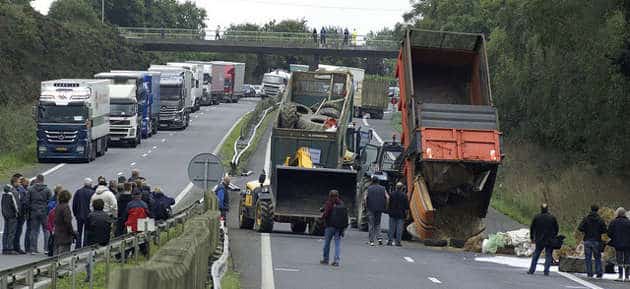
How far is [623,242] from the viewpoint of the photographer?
2734 centimetres

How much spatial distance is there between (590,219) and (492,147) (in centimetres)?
527

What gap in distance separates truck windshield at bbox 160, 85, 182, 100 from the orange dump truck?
46790 millimetres

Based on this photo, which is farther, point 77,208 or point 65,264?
point 77,208

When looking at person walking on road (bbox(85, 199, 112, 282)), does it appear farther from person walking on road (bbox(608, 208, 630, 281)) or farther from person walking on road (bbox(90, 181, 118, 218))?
person walking on road (bbox(608, 208, 630, 281))

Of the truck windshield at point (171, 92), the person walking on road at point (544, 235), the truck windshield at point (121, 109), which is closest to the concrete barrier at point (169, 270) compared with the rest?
the person walking on road at point (544, 235)

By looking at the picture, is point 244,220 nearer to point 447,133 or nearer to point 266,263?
point 447,133

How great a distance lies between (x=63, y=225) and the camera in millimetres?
22984

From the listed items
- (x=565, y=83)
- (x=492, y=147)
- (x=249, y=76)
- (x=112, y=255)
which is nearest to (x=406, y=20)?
(x=249, y=76)

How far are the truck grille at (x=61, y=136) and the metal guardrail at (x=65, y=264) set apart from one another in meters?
33.3

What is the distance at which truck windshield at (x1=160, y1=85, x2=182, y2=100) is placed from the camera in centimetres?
8169

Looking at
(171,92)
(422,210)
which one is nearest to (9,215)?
(422,210)

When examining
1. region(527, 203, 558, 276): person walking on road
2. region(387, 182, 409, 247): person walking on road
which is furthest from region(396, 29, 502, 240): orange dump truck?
region(527, 203, 558, 276): person walking on road

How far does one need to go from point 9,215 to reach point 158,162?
3419 centimetres

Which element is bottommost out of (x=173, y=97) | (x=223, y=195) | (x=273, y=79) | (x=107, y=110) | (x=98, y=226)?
(x=223, y=195)
